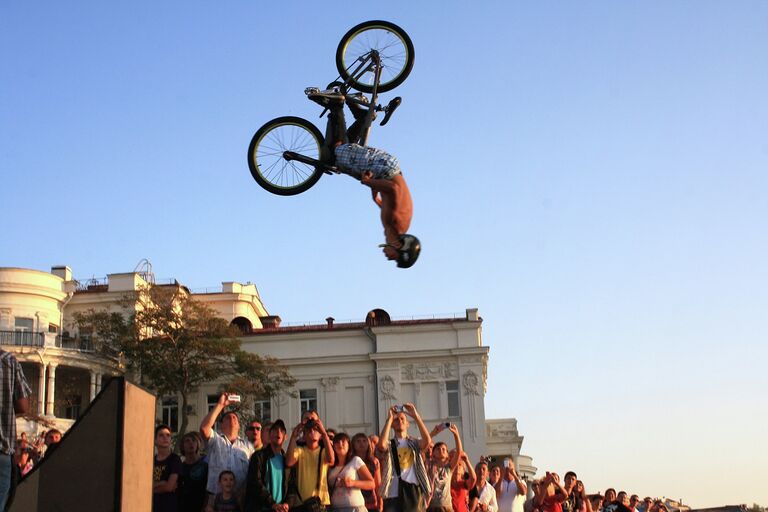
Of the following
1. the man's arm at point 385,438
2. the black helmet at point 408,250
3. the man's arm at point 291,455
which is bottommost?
the man's arm at point 291,455

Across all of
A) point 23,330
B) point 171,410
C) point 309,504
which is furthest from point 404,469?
point 23,330

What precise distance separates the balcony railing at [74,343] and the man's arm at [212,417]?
45075mm

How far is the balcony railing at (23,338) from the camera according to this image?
169 feet

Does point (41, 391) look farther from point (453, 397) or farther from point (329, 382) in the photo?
point (453, 397)

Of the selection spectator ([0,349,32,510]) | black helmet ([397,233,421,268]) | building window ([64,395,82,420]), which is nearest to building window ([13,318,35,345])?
building window ([64,395,82,420])

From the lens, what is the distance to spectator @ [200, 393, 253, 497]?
10.2 meters

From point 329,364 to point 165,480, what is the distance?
44981mm

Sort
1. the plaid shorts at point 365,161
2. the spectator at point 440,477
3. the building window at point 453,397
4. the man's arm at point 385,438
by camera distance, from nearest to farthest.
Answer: the plaid shorts at point 365,161 → the man's arm at point 385,438 → the spectator at point 440,477 → the building window at point 453,397

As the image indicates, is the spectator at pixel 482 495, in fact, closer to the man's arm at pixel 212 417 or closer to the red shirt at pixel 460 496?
the red shirt at pixel 460 496

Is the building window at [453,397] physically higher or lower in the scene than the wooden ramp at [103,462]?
higher

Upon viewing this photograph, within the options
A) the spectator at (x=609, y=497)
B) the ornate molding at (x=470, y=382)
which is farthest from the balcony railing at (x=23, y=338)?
the spectator at (x=609, y=497)

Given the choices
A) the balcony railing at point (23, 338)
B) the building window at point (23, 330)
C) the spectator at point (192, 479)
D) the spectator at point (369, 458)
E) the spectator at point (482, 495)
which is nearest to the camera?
the spectator at point (192, 479)

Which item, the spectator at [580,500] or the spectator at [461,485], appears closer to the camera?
the spectator at [461,485]

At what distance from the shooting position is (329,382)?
5431 centimetres
